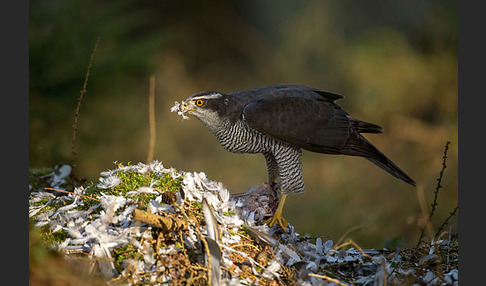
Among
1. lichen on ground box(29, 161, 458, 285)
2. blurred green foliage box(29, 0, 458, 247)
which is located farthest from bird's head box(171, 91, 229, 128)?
blurred green foliage box(29, 0, 458, 247)

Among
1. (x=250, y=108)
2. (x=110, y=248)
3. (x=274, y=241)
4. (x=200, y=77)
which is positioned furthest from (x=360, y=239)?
(x=200, y=77)

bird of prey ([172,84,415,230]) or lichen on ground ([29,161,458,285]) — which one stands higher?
bird of prey ([172,84,415,230])

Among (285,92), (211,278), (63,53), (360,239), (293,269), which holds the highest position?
(63,53)

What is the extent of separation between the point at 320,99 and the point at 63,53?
3563 mm

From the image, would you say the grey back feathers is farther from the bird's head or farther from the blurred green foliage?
the blurred green foliage

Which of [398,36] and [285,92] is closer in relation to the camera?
[285,92]

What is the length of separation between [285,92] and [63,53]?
3354 mm

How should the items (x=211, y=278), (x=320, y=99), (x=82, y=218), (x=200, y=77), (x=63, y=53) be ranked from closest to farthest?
1. (x=211, y=278)
2. (x=82, y=218)
3. (x=320, y=99)
4. (x=63, y=53)
5. (x=200, y=77)

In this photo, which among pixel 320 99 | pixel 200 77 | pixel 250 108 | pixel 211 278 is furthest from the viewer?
pixel 200 77

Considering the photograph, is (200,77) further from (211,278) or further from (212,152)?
(211,278)

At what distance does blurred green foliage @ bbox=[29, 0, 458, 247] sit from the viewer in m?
6.00

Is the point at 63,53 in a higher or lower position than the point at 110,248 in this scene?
higher

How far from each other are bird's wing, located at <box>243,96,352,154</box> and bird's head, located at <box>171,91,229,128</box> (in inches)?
8.5

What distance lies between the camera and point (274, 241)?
281 centimetres
